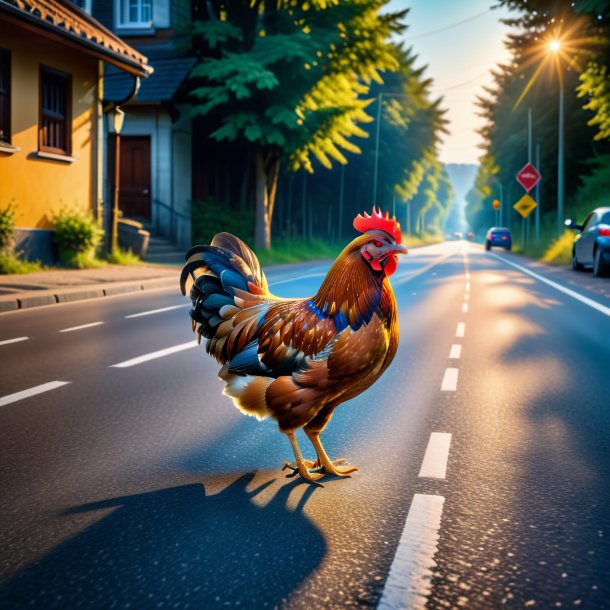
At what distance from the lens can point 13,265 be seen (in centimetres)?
1620

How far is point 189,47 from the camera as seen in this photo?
27234 mm

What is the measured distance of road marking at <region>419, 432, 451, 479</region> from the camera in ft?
14.0

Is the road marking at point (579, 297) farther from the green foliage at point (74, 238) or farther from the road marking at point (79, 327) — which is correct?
the green foliage at point (74, 238)

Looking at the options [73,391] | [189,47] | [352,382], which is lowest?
[73,391]

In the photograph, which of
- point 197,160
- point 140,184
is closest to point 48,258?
point 140,184

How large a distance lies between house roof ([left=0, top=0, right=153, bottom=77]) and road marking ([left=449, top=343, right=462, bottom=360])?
11.1 m

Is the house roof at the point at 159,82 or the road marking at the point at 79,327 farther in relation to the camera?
the house roof at the point at 159,82

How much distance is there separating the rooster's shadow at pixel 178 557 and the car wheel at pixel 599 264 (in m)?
18.8

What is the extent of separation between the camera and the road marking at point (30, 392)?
600 centimetres

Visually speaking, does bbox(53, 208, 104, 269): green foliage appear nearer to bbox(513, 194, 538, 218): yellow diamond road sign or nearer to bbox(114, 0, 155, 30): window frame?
bbox(114, 0, 155, 30): window frame

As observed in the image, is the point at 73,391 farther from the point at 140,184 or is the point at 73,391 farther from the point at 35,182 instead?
the point at 140,184

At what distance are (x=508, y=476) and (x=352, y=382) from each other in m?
1.16

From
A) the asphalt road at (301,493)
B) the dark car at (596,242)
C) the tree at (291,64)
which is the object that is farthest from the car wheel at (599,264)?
the asphalt road at (301,493)

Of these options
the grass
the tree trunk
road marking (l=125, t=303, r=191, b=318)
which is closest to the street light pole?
the tree trunk
